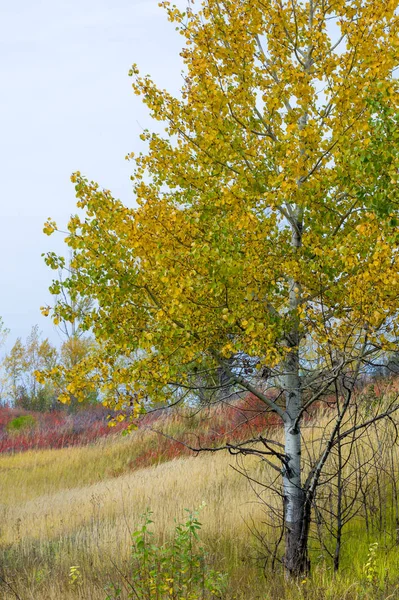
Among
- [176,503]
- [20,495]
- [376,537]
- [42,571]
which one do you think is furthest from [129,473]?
[376,537]

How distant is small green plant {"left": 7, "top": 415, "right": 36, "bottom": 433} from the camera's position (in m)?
23.8

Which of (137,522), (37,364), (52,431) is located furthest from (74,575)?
(37,364)

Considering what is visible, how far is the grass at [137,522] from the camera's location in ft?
19.2

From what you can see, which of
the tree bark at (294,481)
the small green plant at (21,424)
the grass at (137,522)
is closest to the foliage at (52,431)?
the small green plant at (21,424)

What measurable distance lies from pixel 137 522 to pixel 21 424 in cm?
1680

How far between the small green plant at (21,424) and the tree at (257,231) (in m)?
19.0

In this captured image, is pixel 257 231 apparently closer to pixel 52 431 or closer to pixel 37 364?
pixel 52 431

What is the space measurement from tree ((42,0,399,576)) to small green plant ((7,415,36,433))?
19.0 meters

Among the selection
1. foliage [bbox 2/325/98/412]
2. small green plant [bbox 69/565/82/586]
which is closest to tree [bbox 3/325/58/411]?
foliage [bbox 2/325/98/412]

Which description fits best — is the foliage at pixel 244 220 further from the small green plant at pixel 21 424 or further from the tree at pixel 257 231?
the small green plant at pixel 21 424

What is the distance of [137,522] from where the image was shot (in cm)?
855

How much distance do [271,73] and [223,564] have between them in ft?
17.6

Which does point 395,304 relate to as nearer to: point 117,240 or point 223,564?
point 117,240

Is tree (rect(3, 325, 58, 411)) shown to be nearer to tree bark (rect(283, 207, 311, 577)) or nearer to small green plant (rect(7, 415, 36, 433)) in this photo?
small green plant (rect(7, 415, 36, 433))
